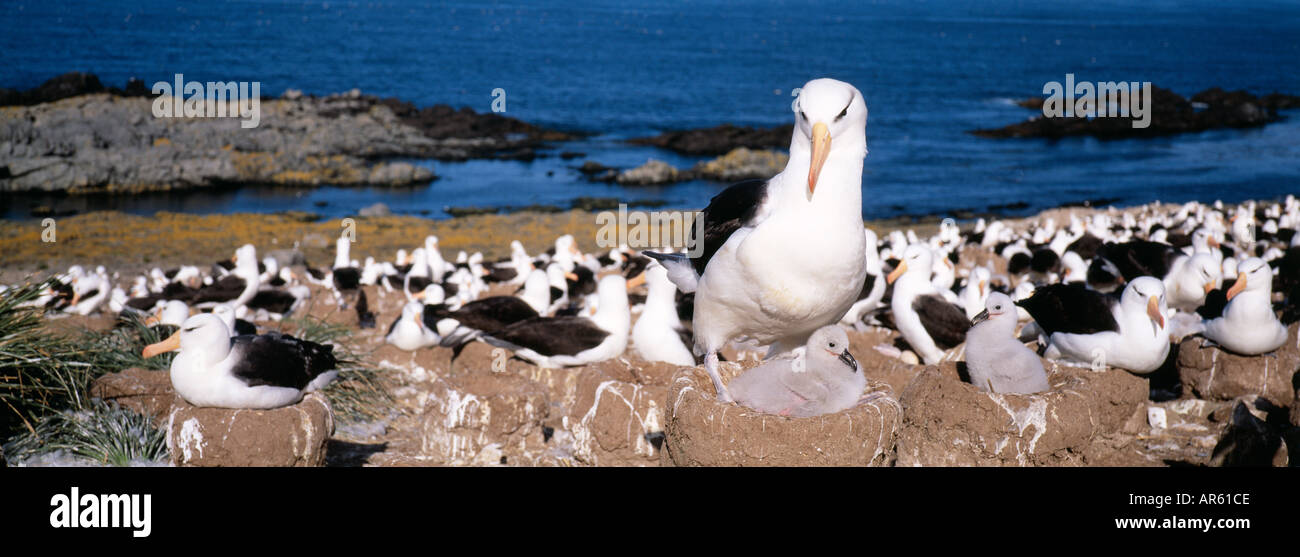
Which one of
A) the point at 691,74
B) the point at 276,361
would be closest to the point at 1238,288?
the point at 276,361

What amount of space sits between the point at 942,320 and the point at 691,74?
80091 millimetres

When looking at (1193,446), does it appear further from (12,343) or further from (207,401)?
(12,343)

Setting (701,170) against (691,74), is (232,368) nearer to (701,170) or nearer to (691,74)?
(701,170)

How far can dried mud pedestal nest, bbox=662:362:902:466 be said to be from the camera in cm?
494

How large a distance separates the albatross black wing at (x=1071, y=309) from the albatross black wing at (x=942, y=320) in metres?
0.98

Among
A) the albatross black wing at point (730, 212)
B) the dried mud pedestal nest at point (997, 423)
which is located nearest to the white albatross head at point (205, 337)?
the albatross black wing at point (730, 212)

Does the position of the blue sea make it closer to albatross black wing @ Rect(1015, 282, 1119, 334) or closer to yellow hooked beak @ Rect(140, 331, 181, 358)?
albatross black wing @ Rect(1015, 282, 1119, 334)

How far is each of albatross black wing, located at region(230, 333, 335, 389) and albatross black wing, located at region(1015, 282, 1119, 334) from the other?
17.4 feet

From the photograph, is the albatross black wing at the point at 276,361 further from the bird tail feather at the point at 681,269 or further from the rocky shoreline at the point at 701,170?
the rocky shoreline at the point at 701,170

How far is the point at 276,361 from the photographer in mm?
6449

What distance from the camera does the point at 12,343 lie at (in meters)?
7.25

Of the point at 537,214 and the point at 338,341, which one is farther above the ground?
the point at 537,214

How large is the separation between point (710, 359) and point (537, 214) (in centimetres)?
2427
